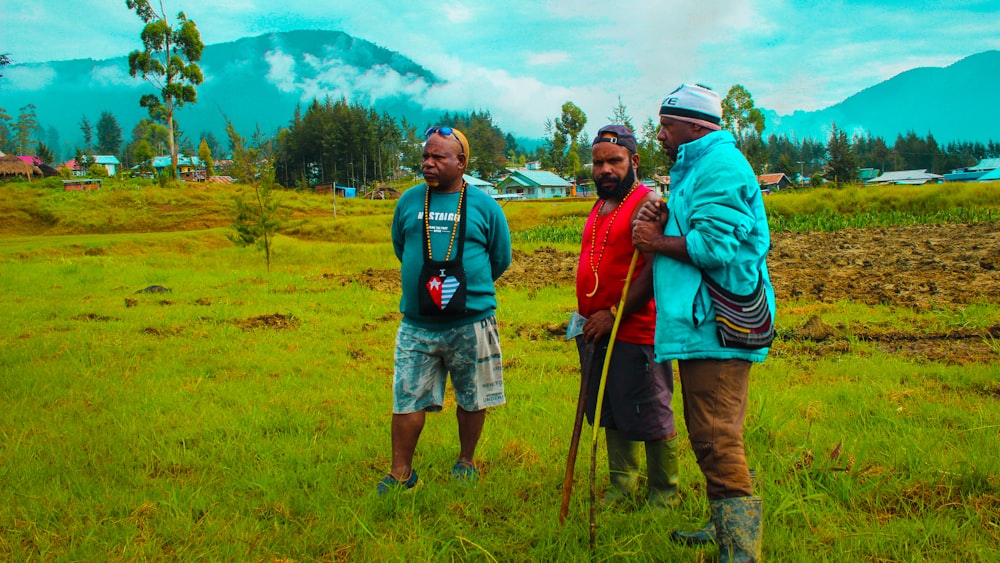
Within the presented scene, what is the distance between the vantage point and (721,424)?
99.2 inches

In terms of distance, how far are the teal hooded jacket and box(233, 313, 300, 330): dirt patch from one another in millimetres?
7003

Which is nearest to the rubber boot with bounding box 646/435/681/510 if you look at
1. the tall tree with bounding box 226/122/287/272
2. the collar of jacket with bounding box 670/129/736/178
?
the collar of jacket with bounding box 670/129/736/178

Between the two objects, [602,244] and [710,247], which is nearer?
[710,247]

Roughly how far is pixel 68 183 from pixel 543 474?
179 ft

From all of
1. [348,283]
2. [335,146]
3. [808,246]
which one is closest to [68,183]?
[335,146]

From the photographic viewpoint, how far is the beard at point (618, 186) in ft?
10.6

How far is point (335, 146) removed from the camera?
6362 cm

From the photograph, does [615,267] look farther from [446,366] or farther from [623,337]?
[446,366]

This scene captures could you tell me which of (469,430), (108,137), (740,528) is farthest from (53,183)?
(108,137)

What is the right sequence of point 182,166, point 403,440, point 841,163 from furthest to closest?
point 182,166 < point 841,163 < point 403,440

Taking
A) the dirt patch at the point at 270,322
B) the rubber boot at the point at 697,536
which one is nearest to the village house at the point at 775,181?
the dirt patch at the point at 270,322

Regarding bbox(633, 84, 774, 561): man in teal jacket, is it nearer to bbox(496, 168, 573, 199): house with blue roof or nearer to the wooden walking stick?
the wooden walking stick

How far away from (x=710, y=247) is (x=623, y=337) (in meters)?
0.86

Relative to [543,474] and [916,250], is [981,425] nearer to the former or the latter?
[543,474]
